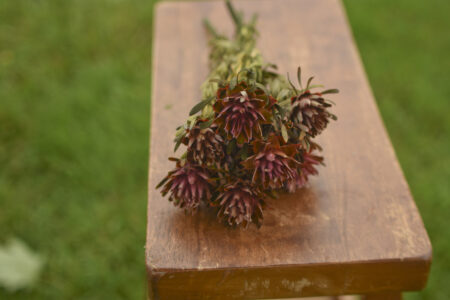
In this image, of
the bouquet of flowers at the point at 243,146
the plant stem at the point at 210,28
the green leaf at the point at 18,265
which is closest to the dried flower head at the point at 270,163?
the bouquet of flowers at the point at 243,146

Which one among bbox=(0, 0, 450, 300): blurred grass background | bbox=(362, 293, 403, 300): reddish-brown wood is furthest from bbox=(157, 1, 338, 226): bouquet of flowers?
bbox=(0, 0, 450, 300): blurred grass background

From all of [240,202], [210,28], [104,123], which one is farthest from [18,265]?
[240,202]

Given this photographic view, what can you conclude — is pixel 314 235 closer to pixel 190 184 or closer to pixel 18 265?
pixel 190 184

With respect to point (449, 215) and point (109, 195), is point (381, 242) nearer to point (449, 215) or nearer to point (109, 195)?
point (449, 215)

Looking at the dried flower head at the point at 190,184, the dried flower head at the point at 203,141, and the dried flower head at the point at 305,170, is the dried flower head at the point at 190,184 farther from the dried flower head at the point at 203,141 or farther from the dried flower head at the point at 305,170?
the dried flower head at the point at 305,170

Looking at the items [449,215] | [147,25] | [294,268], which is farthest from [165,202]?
[147,25]

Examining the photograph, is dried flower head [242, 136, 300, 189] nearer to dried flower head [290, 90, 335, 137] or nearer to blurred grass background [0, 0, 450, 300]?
dried flower head [290, 90, 335, 137]
